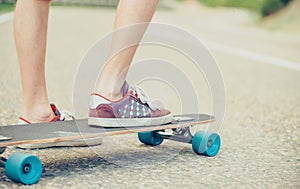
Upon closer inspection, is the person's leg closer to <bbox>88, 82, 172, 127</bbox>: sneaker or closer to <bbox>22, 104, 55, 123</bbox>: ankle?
<bbox>22, 104, 55, 123</bbox>: ankle

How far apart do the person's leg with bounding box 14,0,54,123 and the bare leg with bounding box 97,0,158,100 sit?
0.97 feet

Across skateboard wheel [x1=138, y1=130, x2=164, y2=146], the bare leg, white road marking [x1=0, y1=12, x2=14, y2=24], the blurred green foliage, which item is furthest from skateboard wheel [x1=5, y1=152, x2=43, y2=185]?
the blurred green foliage

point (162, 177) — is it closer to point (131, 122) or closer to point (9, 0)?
point (131, 122)

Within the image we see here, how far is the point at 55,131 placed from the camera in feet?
7.21

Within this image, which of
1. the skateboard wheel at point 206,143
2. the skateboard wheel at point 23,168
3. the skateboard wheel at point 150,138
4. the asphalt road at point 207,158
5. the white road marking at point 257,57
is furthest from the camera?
the white road marking at point 257,57

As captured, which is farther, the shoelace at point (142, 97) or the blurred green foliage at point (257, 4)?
the blurred green foliage at point (257, 4)

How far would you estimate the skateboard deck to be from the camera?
204 centimetres

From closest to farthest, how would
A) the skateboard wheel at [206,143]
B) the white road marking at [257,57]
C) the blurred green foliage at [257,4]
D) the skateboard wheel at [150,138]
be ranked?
the skateboard wheel at [206,143] → the skateboard wheel at [150,138] → the white road marking at [257,57] → the blurred green foliage at [257,4]

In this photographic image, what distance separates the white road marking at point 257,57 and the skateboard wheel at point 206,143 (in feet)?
12.6

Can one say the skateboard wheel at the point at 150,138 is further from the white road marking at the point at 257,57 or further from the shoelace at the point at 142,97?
the white road marking at the point at 257,57

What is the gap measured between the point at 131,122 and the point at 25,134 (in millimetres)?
421

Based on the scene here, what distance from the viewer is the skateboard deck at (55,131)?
6.68 ft

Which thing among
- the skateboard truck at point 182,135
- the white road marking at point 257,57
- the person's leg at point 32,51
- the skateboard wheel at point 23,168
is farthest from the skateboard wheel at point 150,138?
the white road marking at point 257,57

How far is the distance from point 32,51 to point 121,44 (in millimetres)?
393
